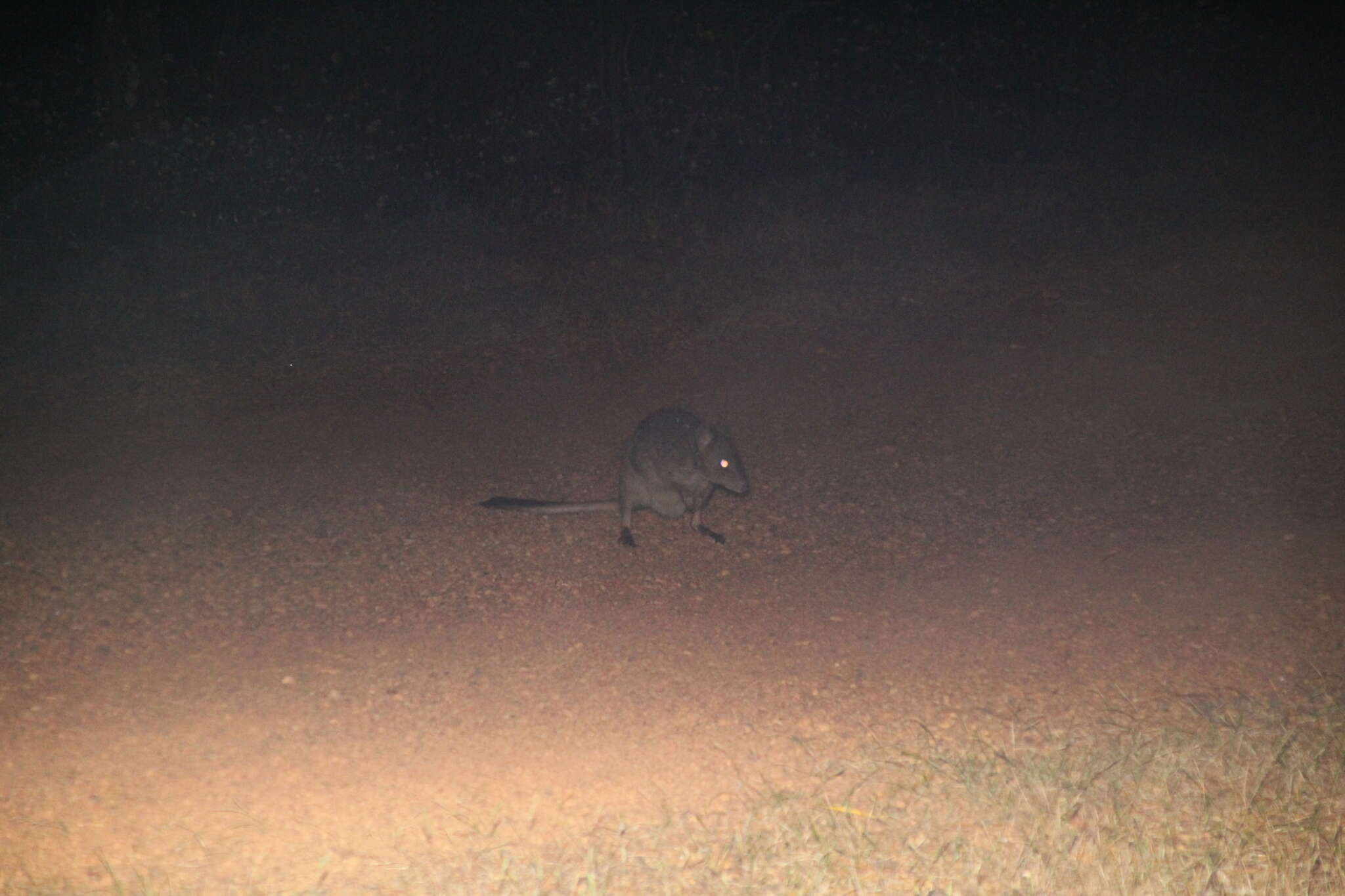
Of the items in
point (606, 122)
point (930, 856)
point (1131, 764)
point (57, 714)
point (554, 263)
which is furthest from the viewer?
point (606, 122)

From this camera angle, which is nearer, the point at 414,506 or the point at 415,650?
the point at 415,650

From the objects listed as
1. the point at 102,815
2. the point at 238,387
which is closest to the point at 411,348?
the point at 238,387

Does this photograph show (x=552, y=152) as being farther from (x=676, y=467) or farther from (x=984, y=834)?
(x=984, y=834)

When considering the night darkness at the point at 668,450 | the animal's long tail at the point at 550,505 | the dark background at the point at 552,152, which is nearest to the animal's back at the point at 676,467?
the night darkness at the point at 668,450

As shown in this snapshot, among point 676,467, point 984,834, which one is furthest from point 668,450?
point 984,834

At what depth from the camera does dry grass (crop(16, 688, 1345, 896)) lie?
3.87 m

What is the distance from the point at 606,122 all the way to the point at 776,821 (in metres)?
11.3

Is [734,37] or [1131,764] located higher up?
[734,37]

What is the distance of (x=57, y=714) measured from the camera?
4840 mm

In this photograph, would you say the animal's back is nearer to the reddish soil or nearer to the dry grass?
the reddish soil

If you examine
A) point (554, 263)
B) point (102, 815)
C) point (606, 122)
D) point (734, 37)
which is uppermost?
point (734, 37)

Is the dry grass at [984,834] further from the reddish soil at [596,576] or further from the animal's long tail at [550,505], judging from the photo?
the animal's long tail at [550,505]

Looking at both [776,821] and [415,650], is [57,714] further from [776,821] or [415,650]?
[776,821]

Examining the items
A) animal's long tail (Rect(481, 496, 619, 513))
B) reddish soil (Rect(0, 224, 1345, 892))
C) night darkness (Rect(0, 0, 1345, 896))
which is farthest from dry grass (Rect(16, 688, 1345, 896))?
animal's long tail (Rect(481, 496, 619, 513))
